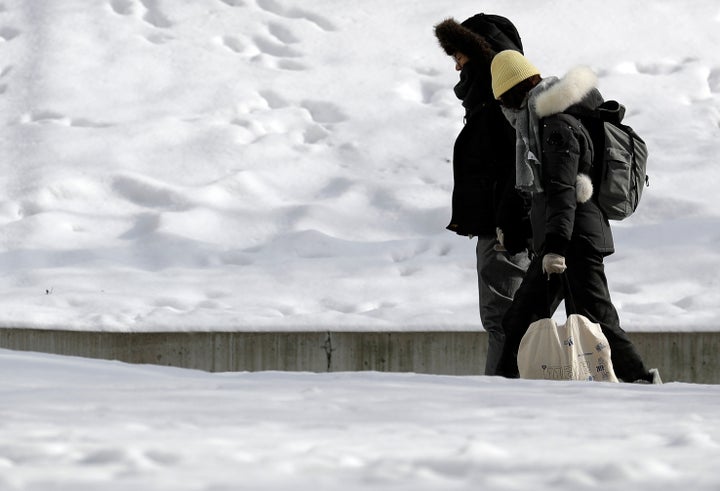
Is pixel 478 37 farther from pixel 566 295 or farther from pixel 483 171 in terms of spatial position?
pixel 566 295

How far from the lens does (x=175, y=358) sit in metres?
6.55

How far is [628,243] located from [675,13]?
14.6ft

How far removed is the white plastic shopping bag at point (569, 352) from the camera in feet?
15.3

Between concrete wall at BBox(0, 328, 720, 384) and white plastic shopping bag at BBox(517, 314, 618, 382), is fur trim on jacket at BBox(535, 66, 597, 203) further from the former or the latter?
concrete wall at BBox(0, 328, 720, 384)

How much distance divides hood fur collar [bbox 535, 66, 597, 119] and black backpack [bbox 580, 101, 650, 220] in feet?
0.41

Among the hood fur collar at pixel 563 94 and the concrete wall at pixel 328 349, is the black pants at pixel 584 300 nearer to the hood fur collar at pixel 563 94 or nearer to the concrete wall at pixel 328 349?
the hood fur collar at pixel 563 94

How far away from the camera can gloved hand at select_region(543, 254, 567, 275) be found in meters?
4.86

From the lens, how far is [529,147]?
16.3ft

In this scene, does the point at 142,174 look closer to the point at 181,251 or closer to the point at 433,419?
the point at 181,251

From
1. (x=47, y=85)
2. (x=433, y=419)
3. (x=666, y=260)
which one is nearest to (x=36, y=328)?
(x=666, y=260)

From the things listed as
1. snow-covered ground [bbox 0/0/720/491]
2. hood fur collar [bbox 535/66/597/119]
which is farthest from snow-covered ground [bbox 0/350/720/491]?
hood fur collar [bbox 535/66/597/119]

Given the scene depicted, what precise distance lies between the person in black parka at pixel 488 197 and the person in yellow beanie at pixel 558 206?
0.28 m

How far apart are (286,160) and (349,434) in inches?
282

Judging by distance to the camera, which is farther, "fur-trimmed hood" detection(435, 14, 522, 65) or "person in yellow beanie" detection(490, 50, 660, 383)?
"fur-trimmed hood" detection(435, 14, 522, 65)
